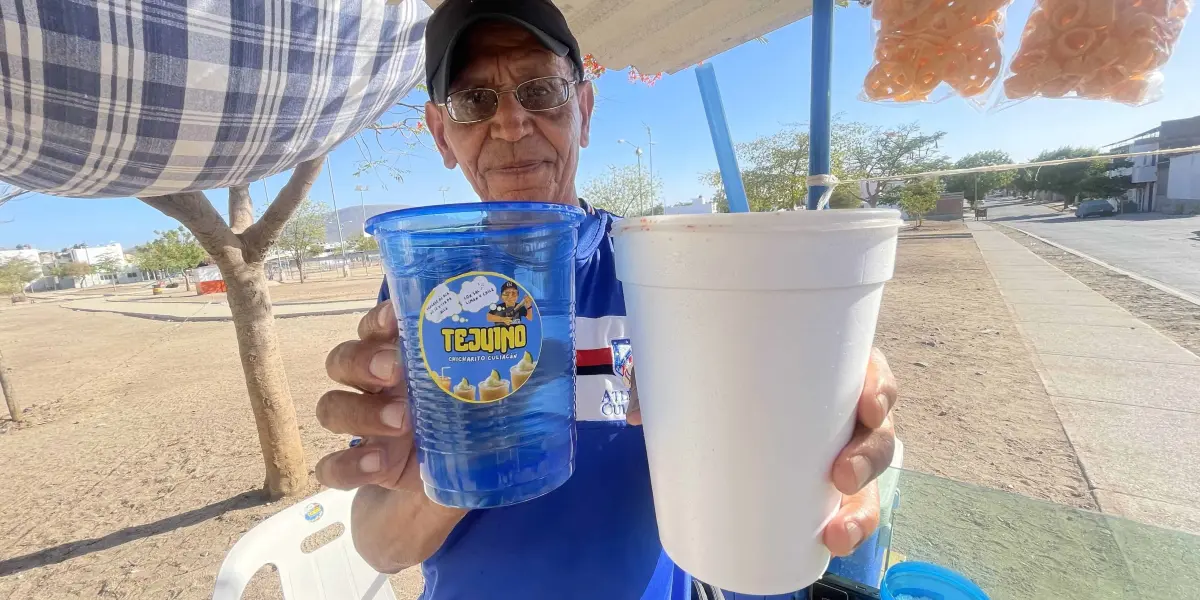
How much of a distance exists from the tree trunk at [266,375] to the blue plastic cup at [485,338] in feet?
9.89

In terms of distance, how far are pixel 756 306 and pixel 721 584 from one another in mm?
377

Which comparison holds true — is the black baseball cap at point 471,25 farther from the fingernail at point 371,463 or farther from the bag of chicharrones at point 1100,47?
the bag of chicharrones at point 1100,47

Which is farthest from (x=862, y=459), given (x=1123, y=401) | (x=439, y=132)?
(x=1123, y=401)

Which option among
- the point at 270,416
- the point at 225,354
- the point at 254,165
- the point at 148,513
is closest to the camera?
the point at 254,165

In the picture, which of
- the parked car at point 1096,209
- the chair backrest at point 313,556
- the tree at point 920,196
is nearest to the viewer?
the chair backrest at point 313,556

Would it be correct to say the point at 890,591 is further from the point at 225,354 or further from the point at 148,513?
the point at 225,354

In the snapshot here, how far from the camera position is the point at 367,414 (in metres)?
0.77

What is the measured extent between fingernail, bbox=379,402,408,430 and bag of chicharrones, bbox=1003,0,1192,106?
1280 millimetres

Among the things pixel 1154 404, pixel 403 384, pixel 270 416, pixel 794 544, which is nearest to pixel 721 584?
pixel 794 544

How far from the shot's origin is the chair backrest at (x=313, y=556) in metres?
1.77

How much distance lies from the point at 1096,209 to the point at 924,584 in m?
37.4

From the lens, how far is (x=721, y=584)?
0.66m

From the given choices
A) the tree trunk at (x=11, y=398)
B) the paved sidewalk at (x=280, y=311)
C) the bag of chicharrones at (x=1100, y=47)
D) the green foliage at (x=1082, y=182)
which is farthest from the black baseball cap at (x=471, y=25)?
the green foliage at (x=1082, y=182)

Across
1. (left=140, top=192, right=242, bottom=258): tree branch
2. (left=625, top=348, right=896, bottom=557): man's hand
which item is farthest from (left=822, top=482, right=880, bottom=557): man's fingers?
(left=140, top=192, right=242, bottom=258): tree branch
